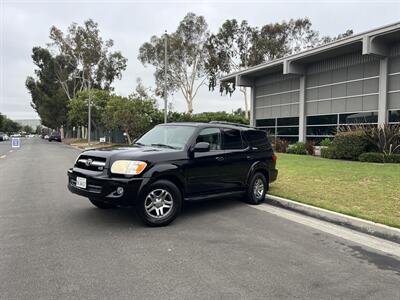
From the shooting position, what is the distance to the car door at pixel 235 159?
25.2ft

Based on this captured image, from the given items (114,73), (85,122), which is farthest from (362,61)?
(114,73)

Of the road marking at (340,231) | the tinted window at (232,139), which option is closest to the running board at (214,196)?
the road marking at (340,231)

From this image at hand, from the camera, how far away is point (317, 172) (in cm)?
1260

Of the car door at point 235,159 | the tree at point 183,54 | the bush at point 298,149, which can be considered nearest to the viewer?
the car door at point 235,159

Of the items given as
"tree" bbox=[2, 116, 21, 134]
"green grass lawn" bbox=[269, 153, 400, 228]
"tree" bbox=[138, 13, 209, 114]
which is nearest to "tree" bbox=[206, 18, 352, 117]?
"tree" bbox=[138, 13, 209, 114]

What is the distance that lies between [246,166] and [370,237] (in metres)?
2.84

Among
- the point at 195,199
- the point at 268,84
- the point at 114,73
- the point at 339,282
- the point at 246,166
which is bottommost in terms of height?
the point at 339,282

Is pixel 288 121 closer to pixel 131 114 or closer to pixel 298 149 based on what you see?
pixel 298 149

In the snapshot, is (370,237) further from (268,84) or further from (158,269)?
(268,84)

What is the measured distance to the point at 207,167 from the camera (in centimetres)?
719

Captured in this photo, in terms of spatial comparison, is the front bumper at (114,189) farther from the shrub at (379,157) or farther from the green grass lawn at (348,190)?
the shrub at (379,157)

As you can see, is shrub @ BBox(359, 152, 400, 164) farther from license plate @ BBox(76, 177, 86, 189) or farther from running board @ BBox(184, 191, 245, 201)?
license plate @ BBox(76, 177, 86, 189)

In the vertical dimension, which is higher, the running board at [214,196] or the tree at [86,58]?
the tree at [86,58]

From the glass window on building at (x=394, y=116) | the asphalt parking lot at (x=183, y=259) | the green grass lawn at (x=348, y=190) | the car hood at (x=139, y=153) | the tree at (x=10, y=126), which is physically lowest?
the asphalt parking lot at (x=183, y=259)
